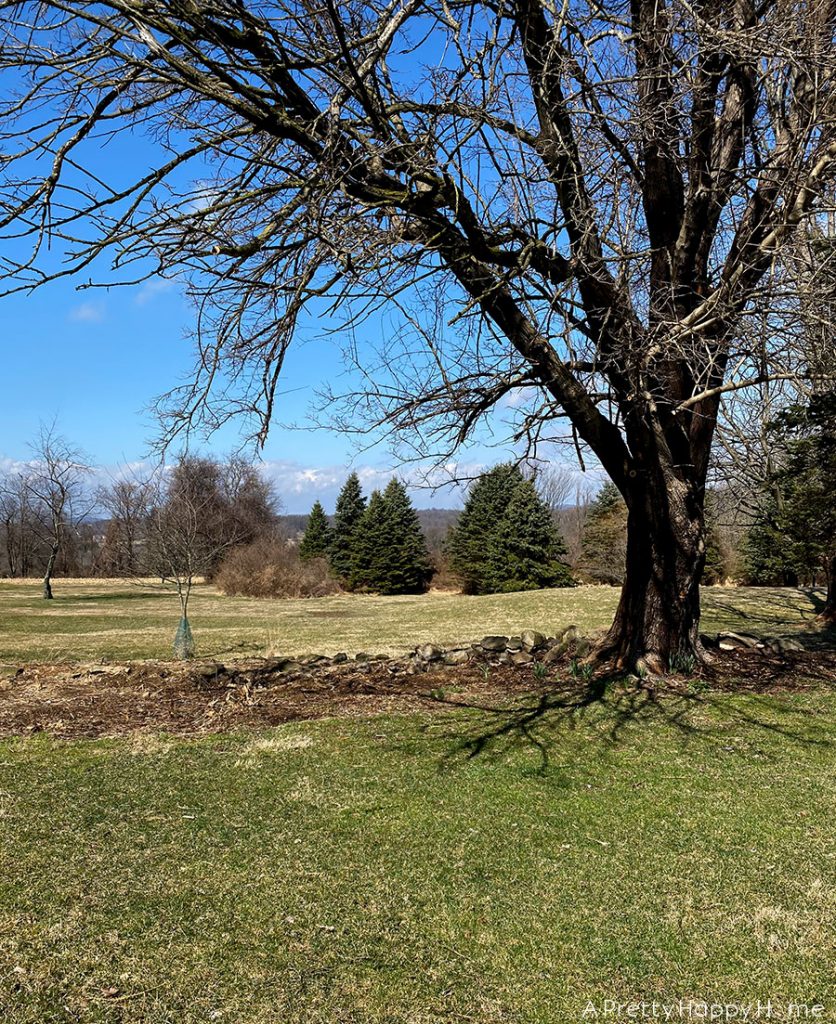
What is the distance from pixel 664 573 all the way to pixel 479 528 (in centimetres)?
2804

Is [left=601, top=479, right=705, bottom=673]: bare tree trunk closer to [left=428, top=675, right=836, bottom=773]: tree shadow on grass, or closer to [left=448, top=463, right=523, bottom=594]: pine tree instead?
[left=428, top=675, right=836, bottom=773]: tree shadow on grass

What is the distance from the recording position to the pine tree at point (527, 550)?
32875 mm

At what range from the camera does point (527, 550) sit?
33.3 meters

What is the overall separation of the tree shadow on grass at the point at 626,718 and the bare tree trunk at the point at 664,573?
52 cm

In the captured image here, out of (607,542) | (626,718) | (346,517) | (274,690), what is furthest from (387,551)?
(626,718)

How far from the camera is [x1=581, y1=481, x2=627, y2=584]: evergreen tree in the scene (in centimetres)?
3130

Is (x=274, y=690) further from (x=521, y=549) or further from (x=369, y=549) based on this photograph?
(x=369, y=549)

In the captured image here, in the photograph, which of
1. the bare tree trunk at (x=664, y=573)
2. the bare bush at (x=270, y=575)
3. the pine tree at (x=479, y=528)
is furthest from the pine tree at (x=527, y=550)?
the bare tree trunk at (x=664, y=573)

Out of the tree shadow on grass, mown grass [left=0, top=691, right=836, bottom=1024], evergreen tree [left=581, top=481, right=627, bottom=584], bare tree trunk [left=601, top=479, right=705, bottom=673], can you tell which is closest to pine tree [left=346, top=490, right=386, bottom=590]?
evergreen tree [left=581, top=481, right=627, bottom=584]

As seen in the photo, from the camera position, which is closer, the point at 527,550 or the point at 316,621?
the point at 316,621

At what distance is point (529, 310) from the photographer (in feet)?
20.6

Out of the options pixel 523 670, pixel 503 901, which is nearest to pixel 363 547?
pixel 523 670

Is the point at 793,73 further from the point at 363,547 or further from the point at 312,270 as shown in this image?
the point at 363,547

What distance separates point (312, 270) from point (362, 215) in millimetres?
540
